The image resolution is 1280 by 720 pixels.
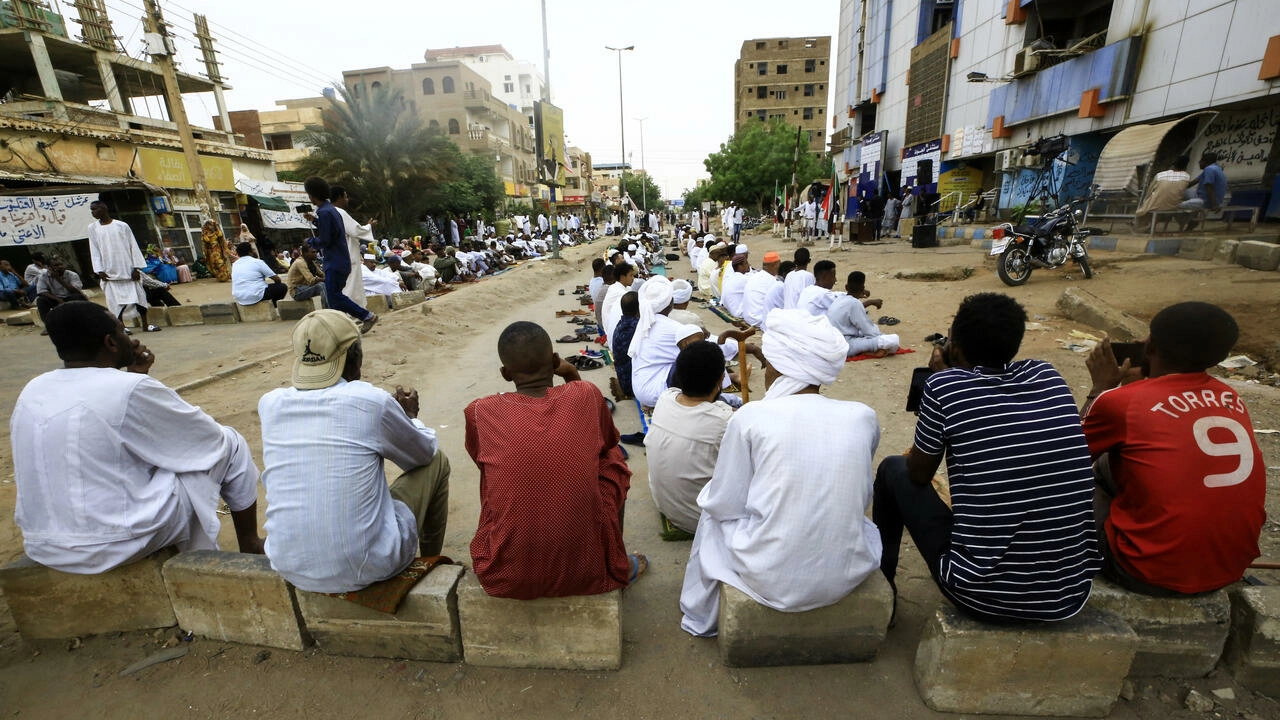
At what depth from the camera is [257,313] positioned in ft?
30.6

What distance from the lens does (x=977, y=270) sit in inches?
439

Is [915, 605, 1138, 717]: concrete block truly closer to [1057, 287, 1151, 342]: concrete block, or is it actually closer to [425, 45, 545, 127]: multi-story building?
[1057, 287, 1151, 342]: concrete block

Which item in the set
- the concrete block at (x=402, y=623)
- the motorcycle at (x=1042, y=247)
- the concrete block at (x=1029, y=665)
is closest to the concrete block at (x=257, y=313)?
the concrete block at (x=402, y=623)

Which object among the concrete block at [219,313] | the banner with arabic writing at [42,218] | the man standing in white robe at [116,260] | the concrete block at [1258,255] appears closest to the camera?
the concrete block at [1258,255]

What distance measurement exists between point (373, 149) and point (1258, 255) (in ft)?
83.1

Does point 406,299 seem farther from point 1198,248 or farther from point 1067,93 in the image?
point 1067,93

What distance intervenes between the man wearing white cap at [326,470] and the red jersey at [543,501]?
36 centimetres

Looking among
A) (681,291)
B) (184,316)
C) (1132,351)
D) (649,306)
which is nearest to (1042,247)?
(681,291)

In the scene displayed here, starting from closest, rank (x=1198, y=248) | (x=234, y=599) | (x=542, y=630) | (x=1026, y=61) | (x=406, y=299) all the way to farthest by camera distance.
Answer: (x=542, y=630), (x=234, y=599), (x=1198, y=248), (x=406, y=299), (x=1026, y=61)

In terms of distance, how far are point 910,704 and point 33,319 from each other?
14.1 m

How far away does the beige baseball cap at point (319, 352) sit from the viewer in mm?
1896

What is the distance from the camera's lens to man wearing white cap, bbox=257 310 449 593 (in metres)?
1.88

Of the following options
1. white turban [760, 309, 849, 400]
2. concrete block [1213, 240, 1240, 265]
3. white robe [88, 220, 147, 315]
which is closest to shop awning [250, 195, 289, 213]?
white robe [88, 220, 147, 315]

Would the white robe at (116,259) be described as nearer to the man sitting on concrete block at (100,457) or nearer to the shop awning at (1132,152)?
→ the man sitting on concrete block at (100,457)
